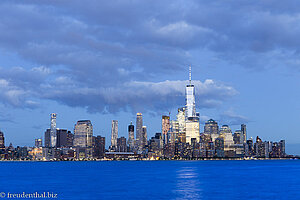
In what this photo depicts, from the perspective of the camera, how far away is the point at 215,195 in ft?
358

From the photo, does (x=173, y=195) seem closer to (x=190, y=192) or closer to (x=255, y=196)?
(x=190, y=192)

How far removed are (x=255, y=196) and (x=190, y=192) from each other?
1805cm

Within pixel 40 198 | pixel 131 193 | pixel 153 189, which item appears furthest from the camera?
pixel 153 189

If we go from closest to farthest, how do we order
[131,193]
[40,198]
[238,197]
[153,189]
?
[40,198] < [238,197] < [131,193] < [153,189]

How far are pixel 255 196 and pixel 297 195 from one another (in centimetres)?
1196

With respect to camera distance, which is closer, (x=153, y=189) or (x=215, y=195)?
(x=215, y=195)

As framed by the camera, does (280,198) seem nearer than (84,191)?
Yes

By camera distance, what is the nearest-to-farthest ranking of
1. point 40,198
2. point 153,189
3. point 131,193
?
point 40,198, point 131,193, point 153,189

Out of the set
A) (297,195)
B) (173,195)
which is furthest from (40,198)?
(297,195)

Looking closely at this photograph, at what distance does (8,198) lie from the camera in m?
97.6

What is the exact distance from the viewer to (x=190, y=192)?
378 feet

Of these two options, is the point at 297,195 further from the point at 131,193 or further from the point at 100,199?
the point at 100,199

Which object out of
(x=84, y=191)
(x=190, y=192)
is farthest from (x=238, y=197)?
(x=84, y=191)

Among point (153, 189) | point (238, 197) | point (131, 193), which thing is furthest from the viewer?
point (153, 189)
